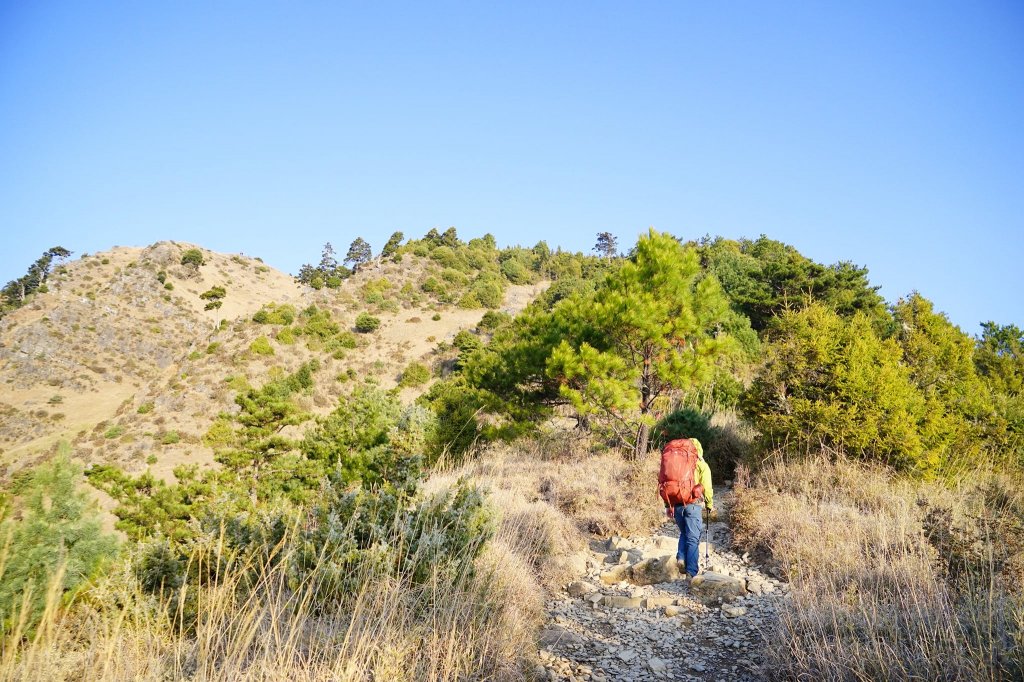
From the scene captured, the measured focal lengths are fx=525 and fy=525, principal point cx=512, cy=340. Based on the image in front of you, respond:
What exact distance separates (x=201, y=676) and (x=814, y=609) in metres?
3.63

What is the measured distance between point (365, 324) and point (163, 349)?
64.9 ft

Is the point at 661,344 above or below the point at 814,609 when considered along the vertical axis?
above

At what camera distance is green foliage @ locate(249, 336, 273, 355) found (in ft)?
115

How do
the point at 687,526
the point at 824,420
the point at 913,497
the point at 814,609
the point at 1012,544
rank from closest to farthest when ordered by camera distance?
the point at 814,609
the point at 1012,544
the point at 687,526
the point at 913,497
the point at 824,420

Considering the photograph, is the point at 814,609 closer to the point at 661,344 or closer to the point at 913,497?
the point at 913,497

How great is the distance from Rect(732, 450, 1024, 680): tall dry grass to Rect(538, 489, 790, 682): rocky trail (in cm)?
35

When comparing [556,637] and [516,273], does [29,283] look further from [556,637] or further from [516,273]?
[556,637]

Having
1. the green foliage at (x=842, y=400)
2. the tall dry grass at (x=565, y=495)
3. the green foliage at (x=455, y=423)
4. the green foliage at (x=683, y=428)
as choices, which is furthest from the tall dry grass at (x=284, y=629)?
the green foliage at (x=455, y=423)

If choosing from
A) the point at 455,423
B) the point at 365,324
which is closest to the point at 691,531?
the point at 455,423

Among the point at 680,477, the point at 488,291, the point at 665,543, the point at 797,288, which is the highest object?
the point at 488,291

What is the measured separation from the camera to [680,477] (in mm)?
5727

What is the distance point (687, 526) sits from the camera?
570cm

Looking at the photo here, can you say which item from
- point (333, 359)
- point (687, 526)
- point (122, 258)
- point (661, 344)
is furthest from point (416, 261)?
point (687, 526)

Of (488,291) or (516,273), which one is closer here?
(488,291)
